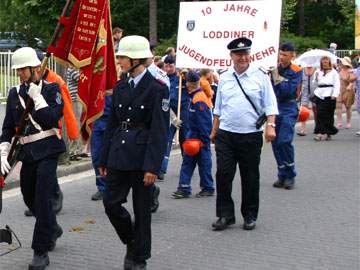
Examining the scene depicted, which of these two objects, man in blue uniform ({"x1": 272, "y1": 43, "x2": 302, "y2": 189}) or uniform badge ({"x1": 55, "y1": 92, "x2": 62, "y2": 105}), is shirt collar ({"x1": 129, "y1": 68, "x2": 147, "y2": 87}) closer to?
uniform badge ({"x1": 55, "y1": 92, "x2": 62, "y2": 105})

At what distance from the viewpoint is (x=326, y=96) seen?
15.4 metres

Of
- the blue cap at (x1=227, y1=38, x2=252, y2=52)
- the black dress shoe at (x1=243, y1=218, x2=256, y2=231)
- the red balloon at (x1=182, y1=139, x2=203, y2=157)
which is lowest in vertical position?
the black dress shoe at (x1=243, y1=218, x2=256, y2=231)

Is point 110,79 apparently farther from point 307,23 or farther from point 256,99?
point 307,23

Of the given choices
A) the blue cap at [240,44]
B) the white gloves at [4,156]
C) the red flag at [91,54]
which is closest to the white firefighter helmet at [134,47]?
the white gloves at [4,156]

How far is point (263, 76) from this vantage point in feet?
24.7

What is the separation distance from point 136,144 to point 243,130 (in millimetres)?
1902

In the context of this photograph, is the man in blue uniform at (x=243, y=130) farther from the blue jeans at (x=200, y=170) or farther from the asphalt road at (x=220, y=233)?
the blue jeans at (x=200, y=170)

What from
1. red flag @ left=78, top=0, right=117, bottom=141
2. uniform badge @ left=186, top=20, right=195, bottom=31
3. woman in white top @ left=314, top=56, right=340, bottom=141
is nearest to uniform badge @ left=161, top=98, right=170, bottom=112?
red flag @ left=78, top=0, right=117, bottom=141

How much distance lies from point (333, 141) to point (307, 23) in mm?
32830

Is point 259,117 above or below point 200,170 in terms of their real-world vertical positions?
above

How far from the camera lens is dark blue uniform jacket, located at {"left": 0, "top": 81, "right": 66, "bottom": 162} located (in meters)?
6.14

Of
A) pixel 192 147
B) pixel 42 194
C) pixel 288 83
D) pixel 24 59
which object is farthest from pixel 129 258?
pixel 288 83

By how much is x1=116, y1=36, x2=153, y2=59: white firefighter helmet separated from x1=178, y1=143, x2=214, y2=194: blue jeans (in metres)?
3.56

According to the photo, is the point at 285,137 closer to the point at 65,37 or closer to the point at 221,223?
the point at 221,223
